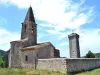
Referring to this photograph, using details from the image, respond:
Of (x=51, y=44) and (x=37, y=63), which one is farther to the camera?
(x=51, y=44)

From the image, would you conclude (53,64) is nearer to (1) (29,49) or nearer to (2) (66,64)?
(2) (66,64)

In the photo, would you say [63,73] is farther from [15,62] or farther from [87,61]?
[15,62]

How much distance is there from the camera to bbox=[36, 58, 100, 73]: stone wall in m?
25.9

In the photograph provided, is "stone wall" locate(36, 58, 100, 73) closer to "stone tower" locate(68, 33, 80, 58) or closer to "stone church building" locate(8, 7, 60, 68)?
"stone church building" locate(8, 7, 60, 68)

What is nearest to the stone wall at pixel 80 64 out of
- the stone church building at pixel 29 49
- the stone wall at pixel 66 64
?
the stone wall at pixel 66 64

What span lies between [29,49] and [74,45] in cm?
945

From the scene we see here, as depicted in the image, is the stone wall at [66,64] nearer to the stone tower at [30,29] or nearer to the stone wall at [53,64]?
the stone wall at [53,64]

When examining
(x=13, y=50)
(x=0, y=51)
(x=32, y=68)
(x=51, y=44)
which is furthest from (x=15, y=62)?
(x=0, y=51)

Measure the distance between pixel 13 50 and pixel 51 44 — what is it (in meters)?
8.12

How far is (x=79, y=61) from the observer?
28.4 m

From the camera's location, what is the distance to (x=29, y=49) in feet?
112

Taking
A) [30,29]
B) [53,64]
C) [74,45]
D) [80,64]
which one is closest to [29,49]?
[30,29]

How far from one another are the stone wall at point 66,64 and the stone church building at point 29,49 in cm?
205

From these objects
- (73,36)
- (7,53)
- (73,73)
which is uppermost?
(73,36)
